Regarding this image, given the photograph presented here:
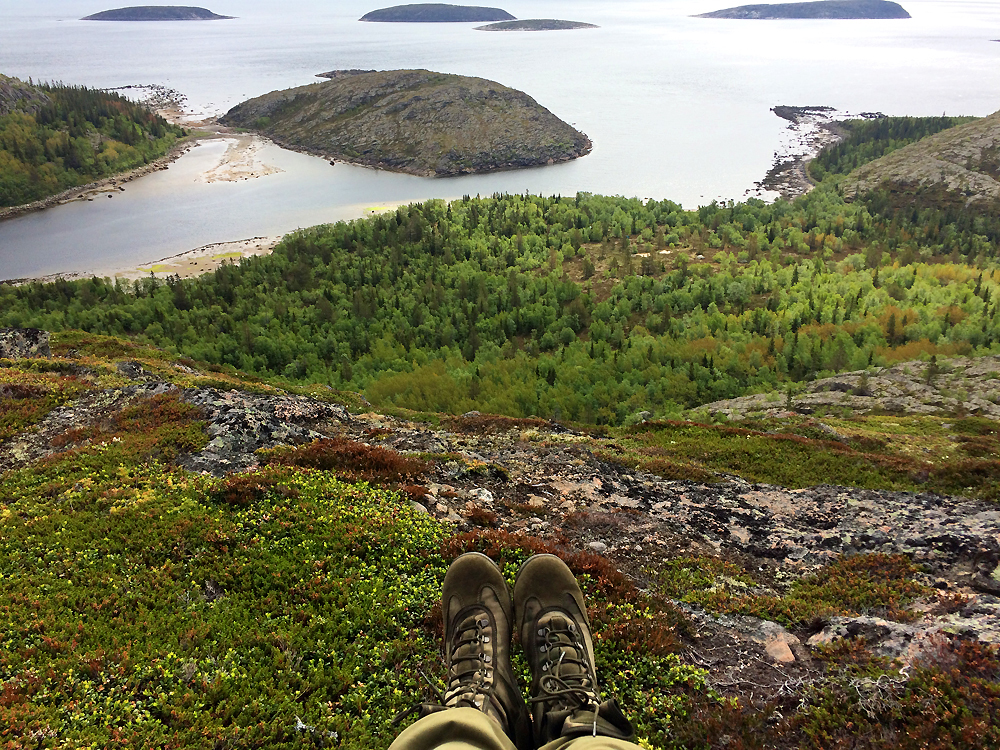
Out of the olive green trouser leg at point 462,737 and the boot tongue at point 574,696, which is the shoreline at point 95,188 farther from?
the olive green trouser leg at point 462,737

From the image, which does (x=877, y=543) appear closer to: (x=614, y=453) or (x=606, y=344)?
(x=614, y=453)

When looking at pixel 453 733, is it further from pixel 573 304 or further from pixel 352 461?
pixel 573 304

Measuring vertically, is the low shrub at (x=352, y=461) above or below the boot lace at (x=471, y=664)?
below

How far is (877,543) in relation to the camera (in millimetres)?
11469

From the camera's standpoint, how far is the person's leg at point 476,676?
4691 millimetres

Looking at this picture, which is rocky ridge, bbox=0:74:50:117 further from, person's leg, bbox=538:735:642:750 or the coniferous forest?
person's leg, bbox=538:735:642:750

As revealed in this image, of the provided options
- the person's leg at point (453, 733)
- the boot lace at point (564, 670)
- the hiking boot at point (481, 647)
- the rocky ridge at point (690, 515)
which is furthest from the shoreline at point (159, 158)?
the person's leg at point (453, 733)

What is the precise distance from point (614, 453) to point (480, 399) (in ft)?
65.6

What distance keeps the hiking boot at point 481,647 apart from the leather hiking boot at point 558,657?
0.23 m

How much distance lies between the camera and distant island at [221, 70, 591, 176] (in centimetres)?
13575

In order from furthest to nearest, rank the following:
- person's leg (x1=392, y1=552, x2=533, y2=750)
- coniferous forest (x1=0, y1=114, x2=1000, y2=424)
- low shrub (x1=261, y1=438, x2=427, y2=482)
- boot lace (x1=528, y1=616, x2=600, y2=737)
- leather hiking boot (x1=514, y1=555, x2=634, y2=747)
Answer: coniferous forest (x1=0, y1=114, x2=1000, y2=424)
low shrub (x1=261, y1=438, x2=427, y2=482)
boot lace (x1=528, y1=616, x2=600, y2=737)
leather hiking boot (x1=514, y1=555, x2=634, y2=747)
person's leg (x1=392, y1=552, x2=533, y2=750)

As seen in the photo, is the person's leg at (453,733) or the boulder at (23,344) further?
the boulder at (23,344)

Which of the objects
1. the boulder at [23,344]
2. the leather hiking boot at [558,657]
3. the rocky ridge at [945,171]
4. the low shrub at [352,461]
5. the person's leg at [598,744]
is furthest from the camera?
the rocky ridge at [945,171]

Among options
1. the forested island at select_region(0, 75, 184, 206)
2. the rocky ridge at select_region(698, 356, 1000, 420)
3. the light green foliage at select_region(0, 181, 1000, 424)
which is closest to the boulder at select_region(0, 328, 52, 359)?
the light green foliage at select_region(0, 181, 1000, 424)
